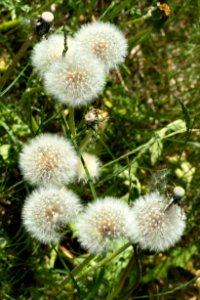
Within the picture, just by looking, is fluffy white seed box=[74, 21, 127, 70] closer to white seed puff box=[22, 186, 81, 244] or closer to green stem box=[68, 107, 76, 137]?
green stem box=[68, 107, 76, 137]

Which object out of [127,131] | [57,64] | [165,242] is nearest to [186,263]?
[127,131]

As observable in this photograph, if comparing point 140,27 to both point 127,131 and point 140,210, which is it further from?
point 140,210

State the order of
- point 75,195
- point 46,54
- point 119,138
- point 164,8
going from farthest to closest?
1. point 119,138
2. point 164,8
3. point 46,54
4. point 75,195

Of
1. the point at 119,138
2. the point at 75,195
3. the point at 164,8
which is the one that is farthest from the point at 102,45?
the point at 119,138

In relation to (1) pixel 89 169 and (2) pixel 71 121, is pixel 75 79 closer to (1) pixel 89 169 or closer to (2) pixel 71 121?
(2) pixel 71 121

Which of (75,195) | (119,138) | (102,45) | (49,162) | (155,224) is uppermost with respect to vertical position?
(102,45)

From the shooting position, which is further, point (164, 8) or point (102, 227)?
point (164, 8)

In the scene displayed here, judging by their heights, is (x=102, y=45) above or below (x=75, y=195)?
above
